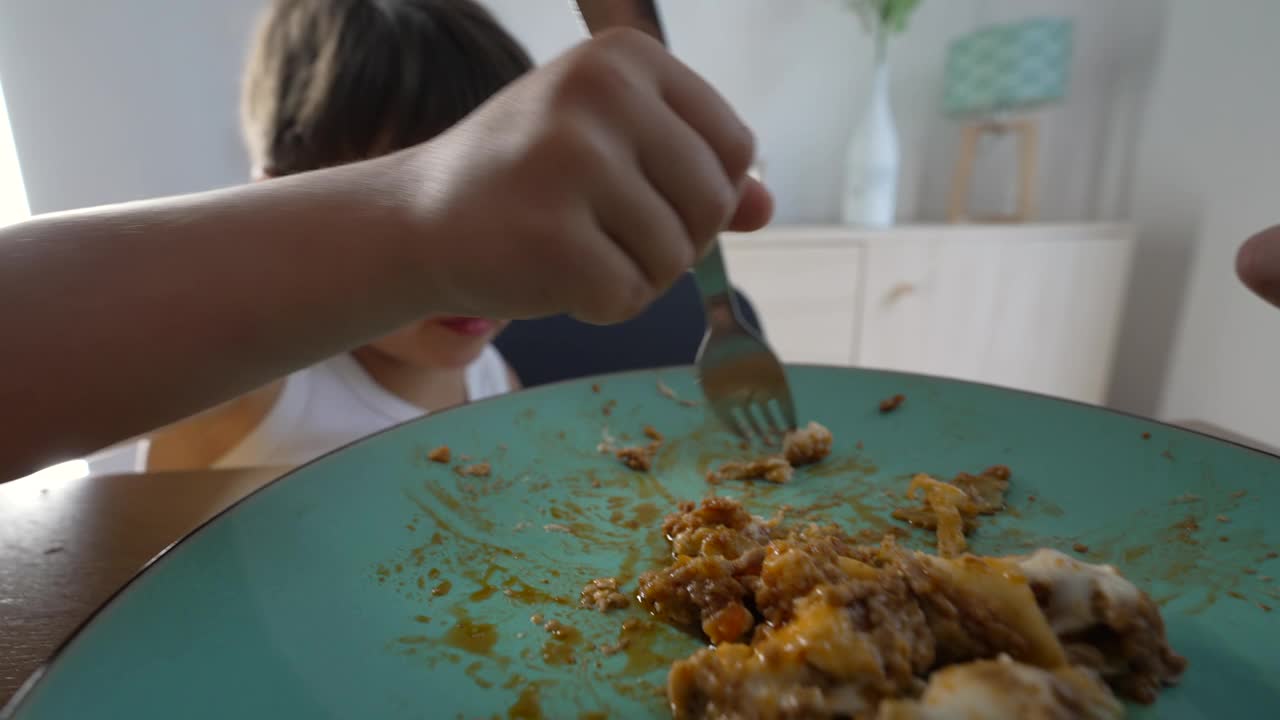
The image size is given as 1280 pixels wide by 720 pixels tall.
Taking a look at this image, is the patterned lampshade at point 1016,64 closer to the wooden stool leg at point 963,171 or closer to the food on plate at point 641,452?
the wooden stool leg at point 963,171

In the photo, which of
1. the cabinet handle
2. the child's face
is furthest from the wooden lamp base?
the child's face

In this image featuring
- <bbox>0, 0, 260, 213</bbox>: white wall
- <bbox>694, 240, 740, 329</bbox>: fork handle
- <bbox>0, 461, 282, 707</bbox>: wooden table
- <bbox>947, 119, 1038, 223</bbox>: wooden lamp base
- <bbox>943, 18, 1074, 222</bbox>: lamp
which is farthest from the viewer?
<bbox>947, 119, 1038, 223</bbox>: wooden lamp base

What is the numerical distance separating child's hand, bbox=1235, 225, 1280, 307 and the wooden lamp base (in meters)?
1.65

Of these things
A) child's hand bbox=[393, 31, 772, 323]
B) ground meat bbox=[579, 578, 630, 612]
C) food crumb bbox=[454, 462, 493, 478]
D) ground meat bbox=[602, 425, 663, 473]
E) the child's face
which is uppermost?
child's hand bbox=[393, 31, 772, 323]

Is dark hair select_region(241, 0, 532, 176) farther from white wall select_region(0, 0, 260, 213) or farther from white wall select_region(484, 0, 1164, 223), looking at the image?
A: white wall select_region(484, 0, 1164, 223)

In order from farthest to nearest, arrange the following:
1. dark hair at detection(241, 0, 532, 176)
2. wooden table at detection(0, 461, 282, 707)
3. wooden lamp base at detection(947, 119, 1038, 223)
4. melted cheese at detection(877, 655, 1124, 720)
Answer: wooden lamp base at detection(947, 119, 1038, 223)
dark hair at detection(241, 0, 532, 176)
wooden table at detection(0, 461, 282, 707)
melted cheese at detection(877, 655, 1124, 720)

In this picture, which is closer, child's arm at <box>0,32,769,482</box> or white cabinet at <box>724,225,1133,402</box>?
child's arm at <box>0,32,769,482</box>

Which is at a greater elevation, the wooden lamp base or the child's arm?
the child's arm

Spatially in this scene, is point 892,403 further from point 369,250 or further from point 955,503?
point 369,250

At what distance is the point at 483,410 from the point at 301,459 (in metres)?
0.46

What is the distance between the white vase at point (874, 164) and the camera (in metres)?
1.80

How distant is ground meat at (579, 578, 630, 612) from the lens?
14.9 inches

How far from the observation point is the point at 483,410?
0.58 metres

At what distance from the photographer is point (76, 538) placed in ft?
1.59
